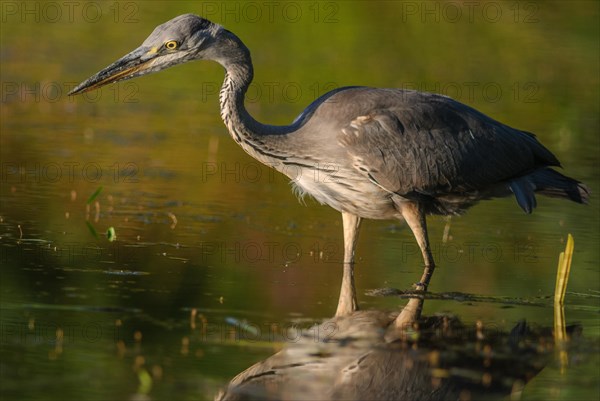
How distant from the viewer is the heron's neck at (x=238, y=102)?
9.01m

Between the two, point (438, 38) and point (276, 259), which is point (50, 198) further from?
point (438, 38)

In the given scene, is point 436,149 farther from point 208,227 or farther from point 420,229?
point 208,227

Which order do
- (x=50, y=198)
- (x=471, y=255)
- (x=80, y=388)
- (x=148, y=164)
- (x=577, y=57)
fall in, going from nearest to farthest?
(x=80, y=388) < (x=471, y=255) < (x=50, y=198) < (x=148, y=164) < (x=577, y=57)

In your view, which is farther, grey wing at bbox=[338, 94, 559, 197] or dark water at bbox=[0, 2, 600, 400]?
grey wing at bbox=[338, 94, 559, 197]

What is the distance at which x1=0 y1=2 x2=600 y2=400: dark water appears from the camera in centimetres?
674

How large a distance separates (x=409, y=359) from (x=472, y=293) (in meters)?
1.96

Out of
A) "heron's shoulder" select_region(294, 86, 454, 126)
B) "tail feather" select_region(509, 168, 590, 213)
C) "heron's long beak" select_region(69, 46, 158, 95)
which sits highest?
"heron's long beak" select_region(69, 46, 158, 95)

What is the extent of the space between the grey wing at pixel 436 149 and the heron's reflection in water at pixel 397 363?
61.2 inches

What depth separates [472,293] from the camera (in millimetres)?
8656

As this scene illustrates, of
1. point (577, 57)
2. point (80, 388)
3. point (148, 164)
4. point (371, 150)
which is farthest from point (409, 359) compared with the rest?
point (577, 57)

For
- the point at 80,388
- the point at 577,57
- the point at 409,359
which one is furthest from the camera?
the point at 577,57

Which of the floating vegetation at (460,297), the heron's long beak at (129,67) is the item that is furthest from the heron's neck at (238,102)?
the floating vegetation at (460,297)

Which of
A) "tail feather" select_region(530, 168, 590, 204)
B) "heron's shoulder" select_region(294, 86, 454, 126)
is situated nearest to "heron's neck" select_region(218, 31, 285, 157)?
"heron's shoulder" select_region(294, 86, 454, 126)

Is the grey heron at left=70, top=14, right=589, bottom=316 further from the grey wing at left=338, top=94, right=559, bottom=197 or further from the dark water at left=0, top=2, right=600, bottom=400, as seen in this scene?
the dark water at left=0, top=2, right=600, bottom=400
